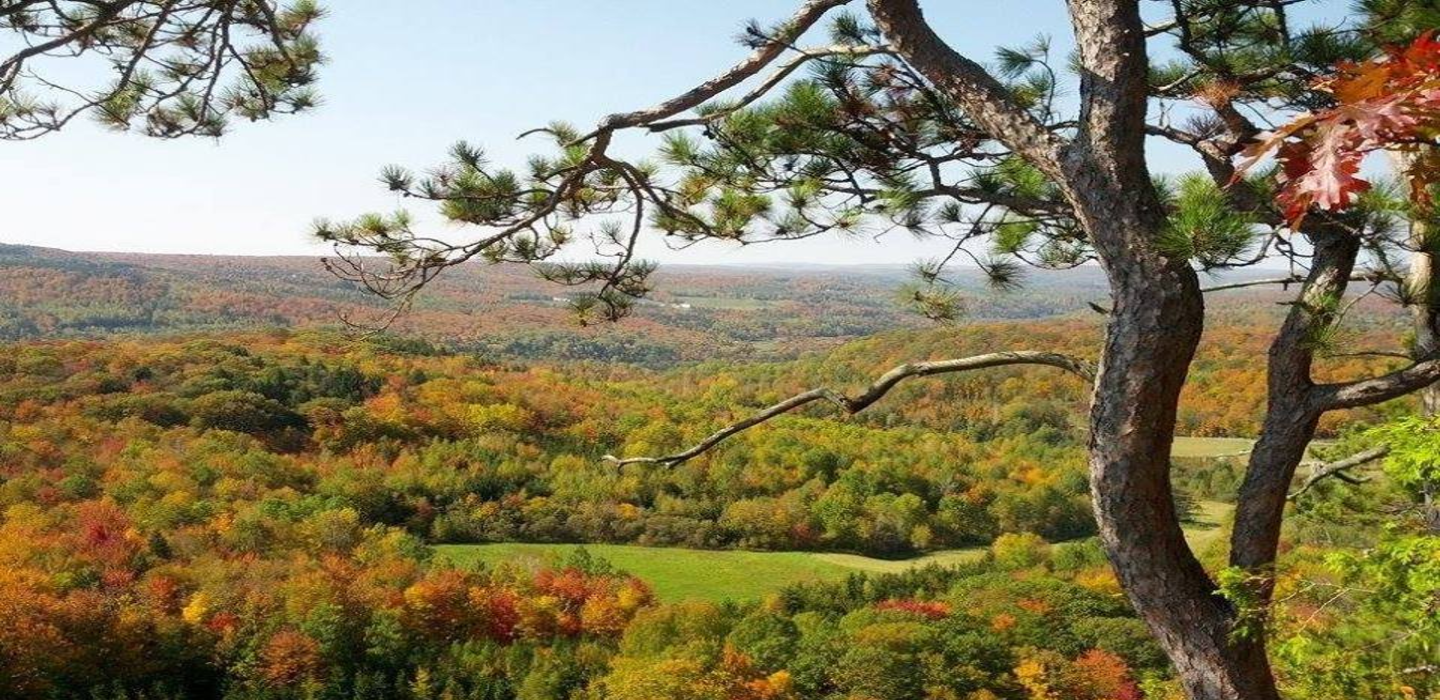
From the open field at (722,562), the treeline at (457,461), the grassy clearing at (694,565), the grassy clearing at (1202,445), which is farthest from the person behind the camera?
the treeline at (457,461)

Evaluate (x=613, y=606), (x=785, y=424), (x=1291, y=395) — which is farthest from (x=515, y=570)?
(x=1291, y=395)

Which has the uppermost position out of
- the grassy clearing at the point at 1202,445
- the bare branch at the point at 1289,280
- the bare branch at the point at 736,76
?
the bare branch at the point at 736,76

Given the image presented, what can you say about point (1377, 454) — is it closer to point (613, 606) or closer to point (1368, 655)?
point (1368, 655)

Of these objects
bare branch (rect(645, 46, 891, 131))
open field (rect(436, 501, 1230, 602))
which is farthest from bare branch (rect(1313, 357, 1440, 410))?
open field (rect(436, 501, 1230, 602))

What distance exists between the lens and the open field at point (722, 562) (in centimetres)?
2970

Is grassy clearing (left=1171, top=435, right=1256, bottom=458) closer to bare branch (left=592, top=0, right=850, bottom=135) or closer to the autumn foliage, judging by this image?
bare branch (left=592, top=0, right=850, bottom=135)

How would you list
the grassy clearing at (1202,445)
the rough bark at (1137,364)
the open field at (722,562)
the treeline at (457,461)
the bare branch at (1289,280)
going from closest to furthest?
the rough bark at (1137,364) → the bare branch at (1289,280) → the grassy clearing at (1202,445) → the open field at (722,562) → the treeline at (457,461)

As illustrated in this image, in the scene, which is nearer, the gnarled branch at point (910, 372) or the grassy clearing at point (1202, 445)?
the gnarled branch at point (910, 372)

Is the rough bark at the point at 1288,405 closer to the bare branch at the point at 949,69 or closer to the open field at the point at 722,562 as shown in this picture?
the bare branch at the point at 949,69

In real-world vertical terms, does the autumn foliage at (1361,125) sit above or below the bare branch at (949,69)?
below

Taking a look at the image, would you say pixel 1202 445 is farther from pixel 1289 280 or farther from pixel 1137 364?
pixel 1137 364

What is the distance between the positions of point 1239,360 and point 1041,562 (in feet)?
36.8

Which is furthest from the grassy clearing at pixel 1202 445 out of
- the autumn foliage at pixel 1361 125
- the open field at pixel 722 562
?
the autumn foliage at pixel 1361 125

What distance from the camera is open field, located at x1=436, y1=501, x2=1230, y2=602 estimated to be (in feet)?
97.5
